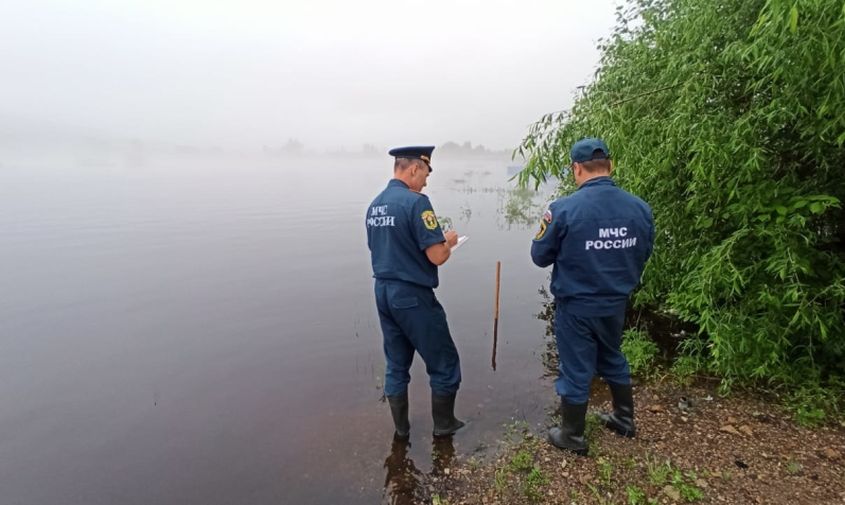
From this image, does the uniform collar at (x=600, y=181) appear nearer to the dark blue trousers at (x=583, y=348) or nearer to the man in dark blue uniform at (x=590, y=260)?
the man in dark blue uniform at (x=590, y=260)

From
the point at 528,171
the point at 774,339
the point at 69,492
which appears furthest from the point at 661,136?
the point at 69,492

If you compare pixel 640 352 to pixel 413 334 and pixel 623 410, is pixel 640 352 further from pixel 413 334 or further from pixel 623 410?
pixel 413 334

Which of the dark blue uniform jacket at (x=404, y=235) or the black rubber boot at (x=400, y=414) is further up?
the dark blue uniform jacket at (x=404, y=235)

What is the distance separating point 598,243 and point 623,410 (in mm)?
1587

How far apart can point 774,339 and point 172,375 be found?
22.8ft

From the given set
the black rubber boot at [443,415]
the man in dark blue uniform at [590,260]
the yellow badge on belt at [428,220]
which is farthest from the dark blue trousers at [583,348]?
the yellow badge on belt at [428,220]

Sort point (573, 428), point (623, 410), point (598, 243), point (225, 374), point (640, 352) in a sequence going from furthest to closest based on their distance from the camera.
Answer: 1. point (225, 374)
2. point (640, 352)
3. point (623, 410)
4. point (573, 428)
5. point (598, 243)

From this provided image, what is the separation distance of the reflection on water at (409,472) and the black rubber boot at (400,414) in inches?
3.1

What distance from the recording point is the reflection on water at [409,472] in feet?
11.4

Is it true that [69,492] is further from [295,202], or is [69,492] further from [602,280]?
[295,202]

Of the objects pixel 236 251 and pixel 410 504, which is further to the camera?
pixel 236 251

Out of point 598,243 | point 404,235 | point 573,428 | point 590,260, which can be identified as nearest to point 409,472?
point 573,428

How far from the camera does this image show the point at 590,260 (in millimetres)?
3125

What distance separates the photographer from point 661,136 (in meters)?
4.23
